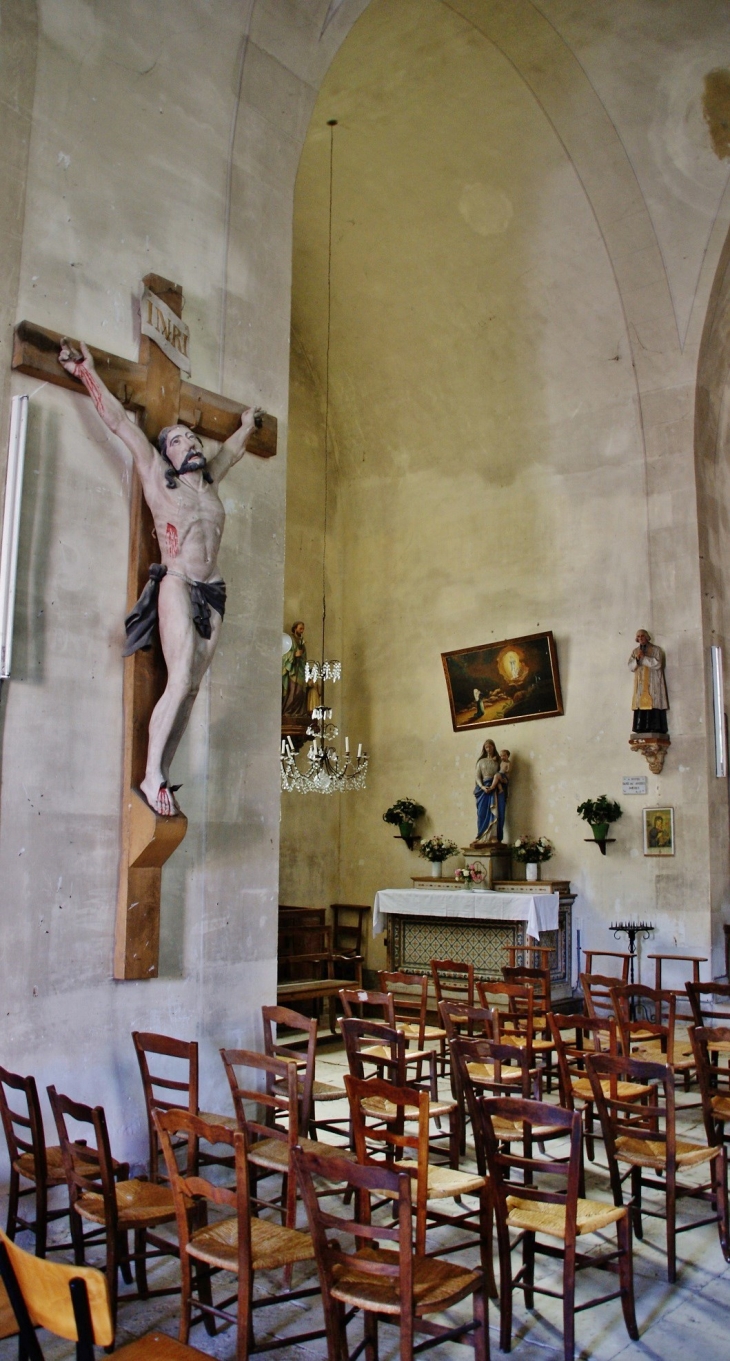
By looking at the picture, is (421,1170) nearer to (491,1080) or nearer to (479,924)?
(491,1080)

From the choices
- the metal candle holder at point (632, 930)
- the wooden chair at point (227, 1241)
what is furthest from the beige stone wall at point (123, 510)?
the metal candle holder at point (632, 930)

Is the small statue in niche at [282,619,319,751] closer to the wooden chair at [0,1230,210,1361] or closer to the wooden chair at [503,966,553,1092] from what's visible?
the wooden chair at [503,966,553,1092]

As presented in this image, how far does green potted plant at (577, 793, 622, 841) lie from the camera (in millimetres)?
10430

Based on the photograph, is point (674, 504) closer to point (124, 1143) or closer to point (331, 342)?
point (331, 342)

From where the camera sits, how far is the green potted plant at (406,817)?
39.9ft

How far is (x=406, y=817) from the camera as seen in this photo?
479 inches

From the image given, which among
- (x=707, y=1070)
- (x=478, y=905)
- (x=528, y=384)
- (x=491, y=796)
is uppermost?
(x=528, y=384)

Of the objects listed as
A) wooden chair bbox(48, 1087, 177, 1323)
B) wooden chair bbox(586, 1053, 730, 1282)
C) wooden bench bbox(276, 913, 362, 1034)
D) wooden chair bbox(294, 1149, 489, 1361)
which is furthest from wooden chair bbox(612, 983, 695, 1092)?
wooden bench bbox(276, 913, 362, 1034)

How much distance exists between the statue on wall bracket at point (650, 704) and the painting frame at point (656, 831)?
381 mm

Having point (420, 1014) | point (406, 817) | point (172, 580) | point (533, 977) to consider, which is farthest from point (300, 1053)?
point (406, 817)

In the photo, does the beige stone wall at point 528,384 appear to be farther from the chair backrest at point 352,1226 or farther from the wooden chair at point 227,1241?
the chair backrest at point 352,1226

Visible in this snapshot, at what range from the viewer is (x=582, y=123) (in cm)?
995

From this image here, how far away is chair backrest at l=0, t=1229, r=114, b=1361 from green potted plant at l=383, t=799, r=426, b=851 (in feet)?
32.3

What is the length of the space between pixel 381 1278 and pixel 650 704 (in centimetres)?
778
